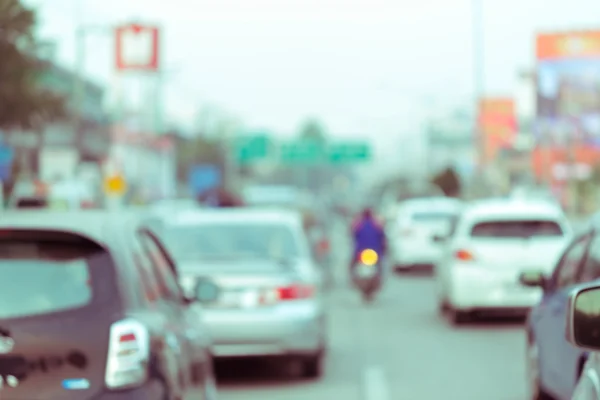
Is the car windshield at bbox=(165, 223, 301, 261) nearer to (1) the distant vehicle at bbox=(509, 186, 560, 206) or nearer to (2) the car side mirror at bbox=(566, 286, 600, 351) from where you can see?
(2) the car side mirror at bbox=(566, 286, 600, 351)

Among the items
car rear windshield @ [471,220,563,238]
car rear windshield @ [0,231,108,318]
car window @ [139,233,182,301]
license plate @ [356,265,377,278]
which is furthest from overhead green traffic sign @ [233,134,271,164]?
car rear windshield @ [0,231,108,318]

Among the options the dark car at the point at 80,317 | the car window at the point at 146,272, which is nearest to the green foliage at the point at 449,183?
the car window at the point at 146,272

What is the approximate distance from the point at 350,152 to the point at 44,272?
75.0 m

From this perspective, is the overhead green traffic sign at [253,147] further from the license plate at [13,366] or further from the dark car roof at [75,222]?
the license plate at [13,366]

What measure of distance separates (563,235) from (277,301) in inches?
296

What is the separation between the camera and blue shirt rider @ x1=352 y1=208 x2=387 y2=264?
24.5m

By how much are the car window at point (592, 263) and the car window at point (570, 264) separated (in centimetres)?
15

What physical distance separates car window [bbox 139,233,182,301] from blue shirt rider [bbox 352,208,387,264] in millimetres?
16248

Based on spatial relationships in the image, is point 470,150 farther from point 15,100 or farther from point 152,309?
point 152,309

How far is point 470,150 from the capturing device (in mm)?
168500

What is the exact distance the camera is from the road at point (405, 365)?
40.9ft

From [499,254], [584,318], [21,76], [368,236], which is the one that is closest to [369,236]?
[368,236]

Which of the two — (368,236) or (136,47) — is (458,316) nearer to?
(368,236)

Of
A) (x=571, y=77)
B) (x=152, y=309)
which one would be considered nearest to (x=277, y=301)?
(x=152, y=309)
